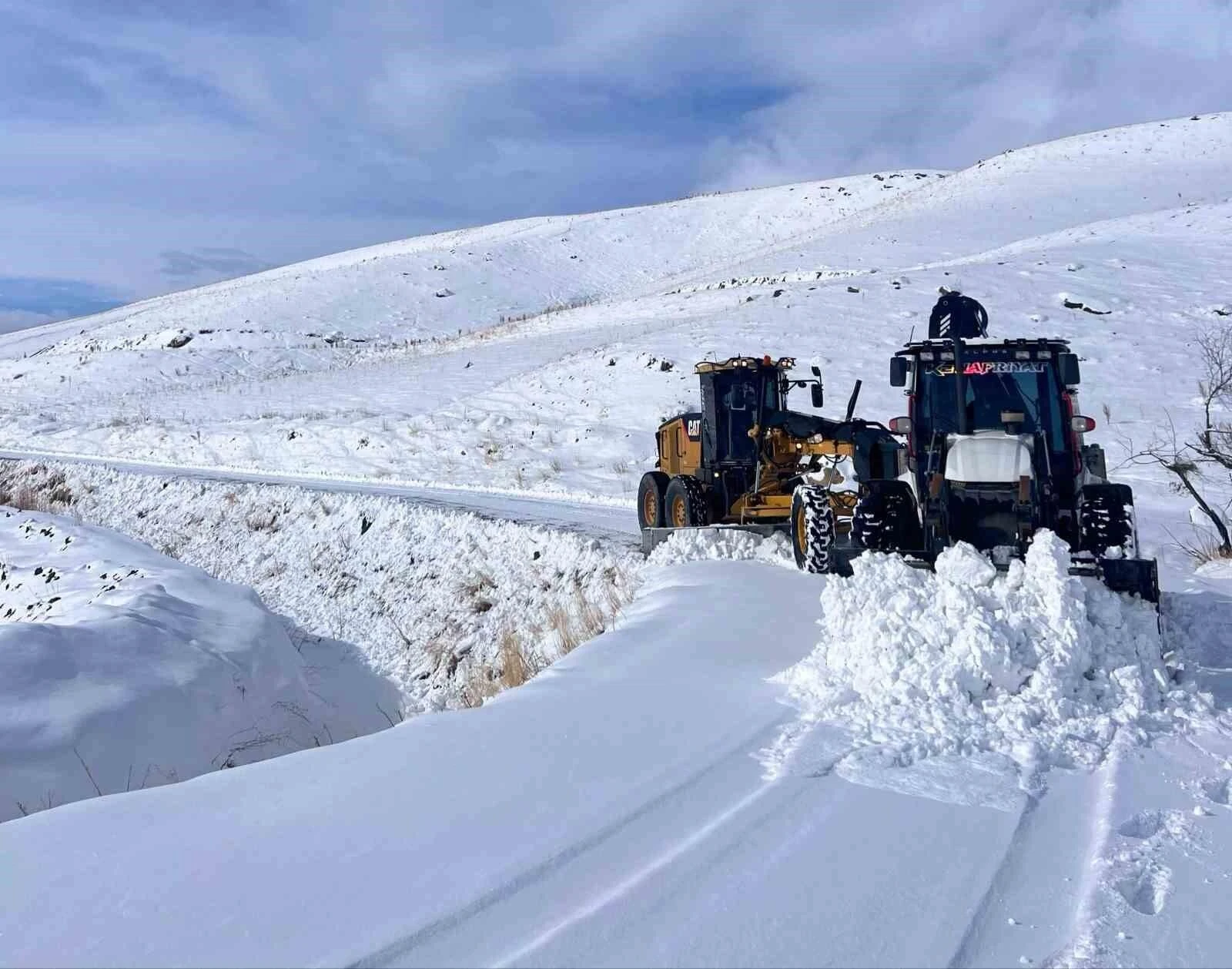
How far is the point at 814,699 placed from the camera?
5.74 metres

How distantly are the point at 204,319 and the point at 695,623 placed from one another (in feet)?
168

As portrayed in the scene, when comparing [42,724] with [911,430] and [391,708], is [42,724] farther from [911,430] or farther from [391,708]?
[911,430]

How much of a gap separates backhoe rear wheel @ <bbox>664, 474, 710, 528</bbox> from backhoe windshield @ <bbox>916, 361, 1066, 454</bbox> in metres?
3.77

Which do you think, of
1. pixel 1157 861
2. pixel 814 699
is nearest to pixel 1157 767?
pixel 1157 861

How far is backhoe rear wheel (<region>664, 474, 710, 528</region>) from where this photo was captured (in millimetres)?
12125

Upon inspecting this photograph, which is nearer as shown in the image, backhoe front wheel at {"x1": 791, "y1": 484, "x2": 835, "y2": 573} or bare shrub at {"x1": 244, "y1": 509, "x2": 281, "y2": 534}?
backhoe front wheel at {"x1": 791, "y1": 484, "x2": 835, "y2": 573}

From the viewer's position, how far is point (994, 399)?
8.73 meters

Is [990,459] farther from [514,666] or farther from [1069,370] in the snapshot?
[514,666]

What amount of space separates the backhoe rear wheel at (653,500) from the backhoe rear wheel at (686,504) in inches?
8.0

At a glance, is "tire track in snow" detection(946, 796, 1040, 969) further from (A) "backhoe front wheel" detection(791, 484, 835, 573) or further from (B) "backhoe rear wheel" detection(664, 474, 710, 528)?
(B) "backhoe rear wheel" detection(664, 474, 710, 528)

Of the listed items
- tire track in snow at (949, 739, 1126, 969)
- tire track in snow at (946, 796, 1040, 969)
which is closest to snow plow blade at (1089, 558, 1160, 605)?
tire track in snow at (949, 739, 1126, 969)

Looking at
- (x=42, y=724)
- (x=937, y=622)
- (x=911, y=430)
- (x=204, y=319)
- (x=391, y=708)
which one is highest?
(x=204, y=319)

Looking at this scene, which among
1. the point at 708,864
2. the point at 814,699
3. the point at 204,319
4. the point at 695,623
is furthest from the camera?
the point at 204,319

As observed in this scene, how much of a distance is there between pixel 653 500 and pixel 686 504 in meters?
1.02
